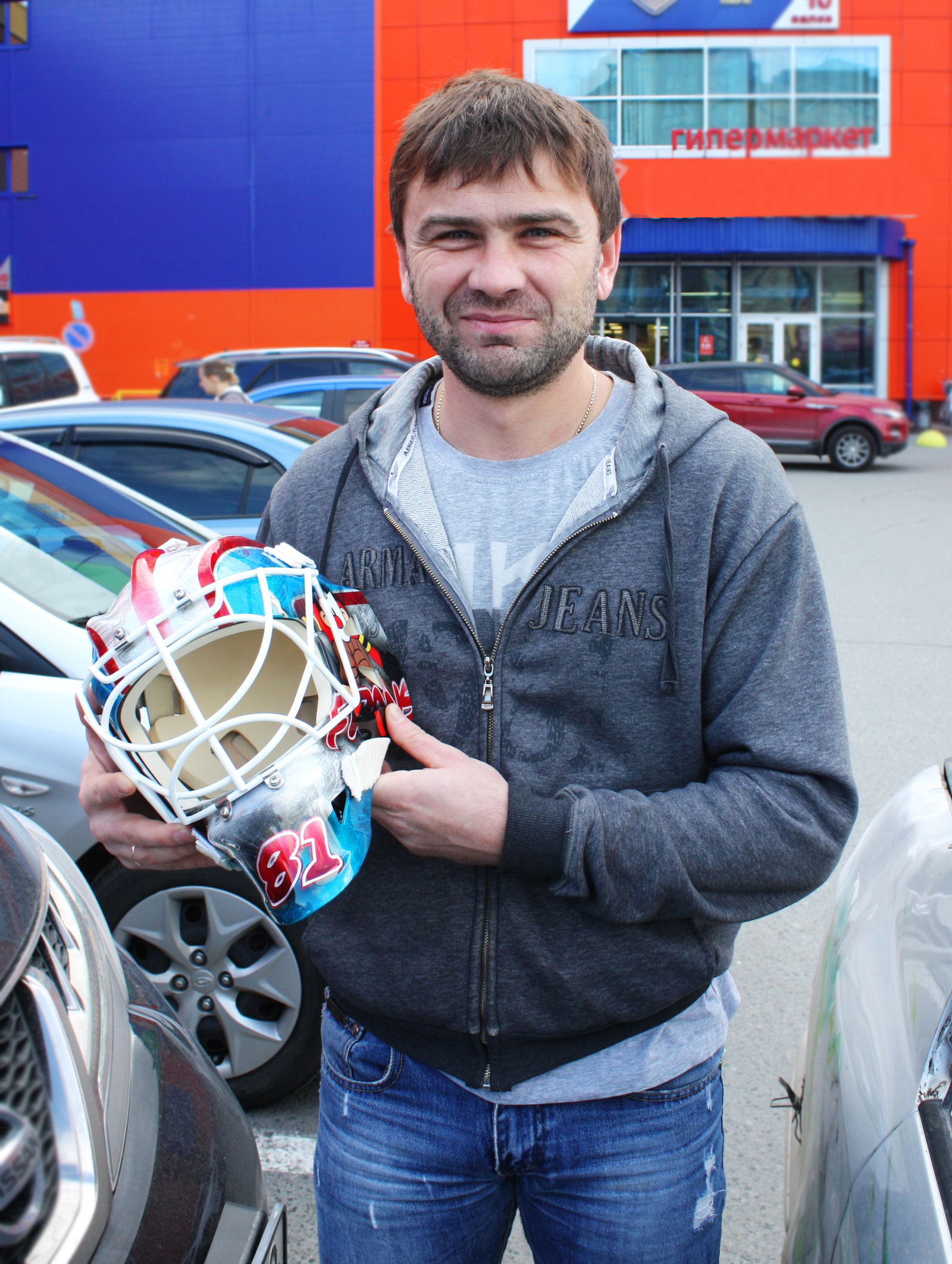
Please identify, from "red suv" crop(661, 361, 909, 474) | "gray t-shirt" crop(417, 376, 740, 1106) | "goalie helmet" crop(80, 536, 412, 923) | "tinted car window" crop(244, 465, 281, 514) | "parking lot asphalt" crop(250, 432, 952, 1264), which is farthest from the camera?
"red suv" crop(661, 361, 909, 474)

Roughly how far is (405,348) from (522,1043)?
26429mm

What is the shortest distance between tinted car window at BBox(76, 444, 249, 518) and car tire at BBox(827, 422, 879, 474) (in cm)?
1391

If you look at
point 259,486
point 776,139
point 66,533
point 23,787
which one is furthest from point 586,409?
point 776,139

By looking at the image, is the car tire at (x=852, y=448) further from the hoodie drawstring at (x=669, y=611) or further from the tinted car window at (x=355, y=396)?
the hoodie drawstring at (x=669, y=611)

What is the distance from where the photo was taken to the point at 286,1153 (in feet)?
9.53

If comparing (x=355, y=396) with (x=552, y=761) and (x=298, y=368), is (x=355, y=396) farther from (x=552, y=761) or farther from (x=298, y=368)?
(x=552, y=761)

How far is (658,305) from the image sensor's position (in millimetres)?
26219

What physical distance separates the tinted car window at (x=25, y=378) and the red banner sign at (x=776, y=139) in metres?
18.7

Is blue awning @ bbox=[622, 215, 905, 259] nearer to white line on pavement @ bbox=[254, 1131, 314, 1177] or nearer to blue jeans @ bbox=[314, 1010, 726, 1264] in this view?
white line on pavement @ bbox=[254, 1131, 314, 1177]

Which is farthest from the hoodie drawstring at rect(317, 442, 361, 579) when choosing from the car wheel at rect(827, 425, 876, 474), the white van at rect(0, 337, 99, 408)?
the car wheel at rect(827, 425, 876, 474)

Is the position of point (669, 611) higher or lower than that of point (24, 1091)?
higher

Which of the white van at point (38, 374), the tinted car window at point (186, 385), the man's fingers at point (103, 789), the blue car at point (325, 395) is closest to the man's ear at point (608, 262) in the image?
the man's fingers at point (103, 789)

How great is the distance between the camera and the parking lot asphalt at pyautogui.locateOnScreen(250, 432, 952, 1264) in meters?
2.75

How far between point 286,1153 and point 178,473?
12.0ft
